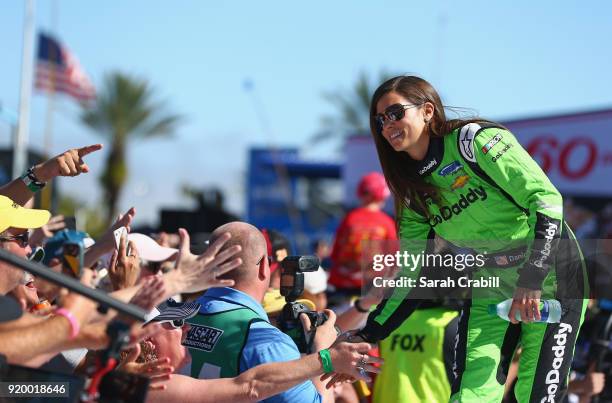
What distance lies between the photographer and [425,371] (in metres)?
5.47

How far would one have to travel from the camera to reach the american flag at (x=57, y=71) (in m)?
19.8

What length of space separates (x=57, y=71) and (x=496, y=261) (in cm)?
1731

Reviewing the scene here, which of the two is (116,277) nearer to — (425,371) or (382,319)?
(382,319)

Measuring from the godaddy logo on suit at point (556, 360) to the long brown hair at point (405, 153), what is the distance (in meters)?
0.85

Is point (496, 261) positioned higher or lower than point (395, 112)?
lower

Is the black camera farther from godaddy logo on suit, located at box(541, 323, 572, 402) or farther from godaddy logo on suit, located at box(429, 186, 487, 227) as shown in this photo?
godaddy logo on suit, located at box(541, 323, 572, 402)

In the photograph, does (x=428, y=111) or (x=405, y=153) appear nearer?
(x=428, y=111)

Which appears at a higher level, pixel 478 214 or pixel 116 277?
pixel 478 214

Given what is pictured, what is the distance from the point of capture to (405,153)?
4.46 metres

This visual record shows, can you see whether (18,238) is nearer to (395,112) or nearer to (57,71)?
(395,112)

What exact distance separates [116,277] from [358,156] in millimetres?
14099

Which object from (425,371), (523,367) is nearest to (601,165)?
(425,371)

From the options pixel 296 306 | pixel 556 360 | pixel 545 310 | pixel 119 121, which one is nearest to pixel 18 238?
pixel 296 306

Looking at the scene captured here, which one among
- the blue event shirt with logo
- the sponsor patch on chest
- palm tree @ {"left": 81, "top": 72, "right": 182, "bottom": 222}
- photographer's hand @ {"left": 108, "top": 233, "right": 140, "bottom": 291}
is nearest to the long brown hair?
the blue event shirt with logo
